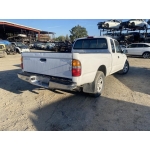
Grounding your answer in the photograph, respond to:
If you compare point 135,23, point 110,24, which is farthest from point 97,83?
point 110,24

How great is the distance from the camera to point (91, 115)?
341cm

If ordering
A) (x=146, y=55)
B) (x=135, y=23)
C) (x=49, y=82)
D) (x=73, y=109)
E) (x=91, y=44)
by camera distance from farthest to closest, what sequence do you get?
(x=135, y=23)
(x=146, y=55)
(x=91, y=44)
(x=73, y=109)
(x=49, y=82)

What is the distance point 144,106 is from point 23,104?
3285mm

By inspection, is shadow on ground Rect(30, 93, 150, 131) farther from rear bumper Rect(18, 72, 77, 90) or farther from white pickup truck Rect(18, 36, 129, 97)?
rear bumper Rect(18, 72, 77, 90)

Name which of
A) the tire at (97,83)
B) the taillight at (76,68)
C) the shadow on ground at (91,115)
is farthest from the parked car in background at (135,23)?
the taillight at (76,68)

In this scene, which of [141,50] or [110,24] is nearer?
[141,50]

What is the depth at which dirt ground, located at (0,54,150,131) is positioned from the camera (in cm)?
297

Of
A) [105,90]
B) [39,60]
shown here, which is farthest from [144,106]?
[39,60]

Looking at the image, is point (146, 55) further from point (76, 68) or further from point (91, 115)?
point (76, 68)

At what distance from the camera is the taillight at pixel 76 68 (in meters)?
3.17

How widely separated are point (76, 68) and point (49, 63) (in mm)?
831

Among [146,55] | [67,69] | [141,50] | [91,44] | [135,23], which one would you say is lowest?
[67,69]

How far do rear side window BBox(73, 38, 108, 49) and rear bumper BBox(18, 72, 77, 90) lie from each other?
2.32m

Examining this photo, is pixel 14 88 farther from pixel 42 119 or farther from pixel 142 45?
pixel 142 45
